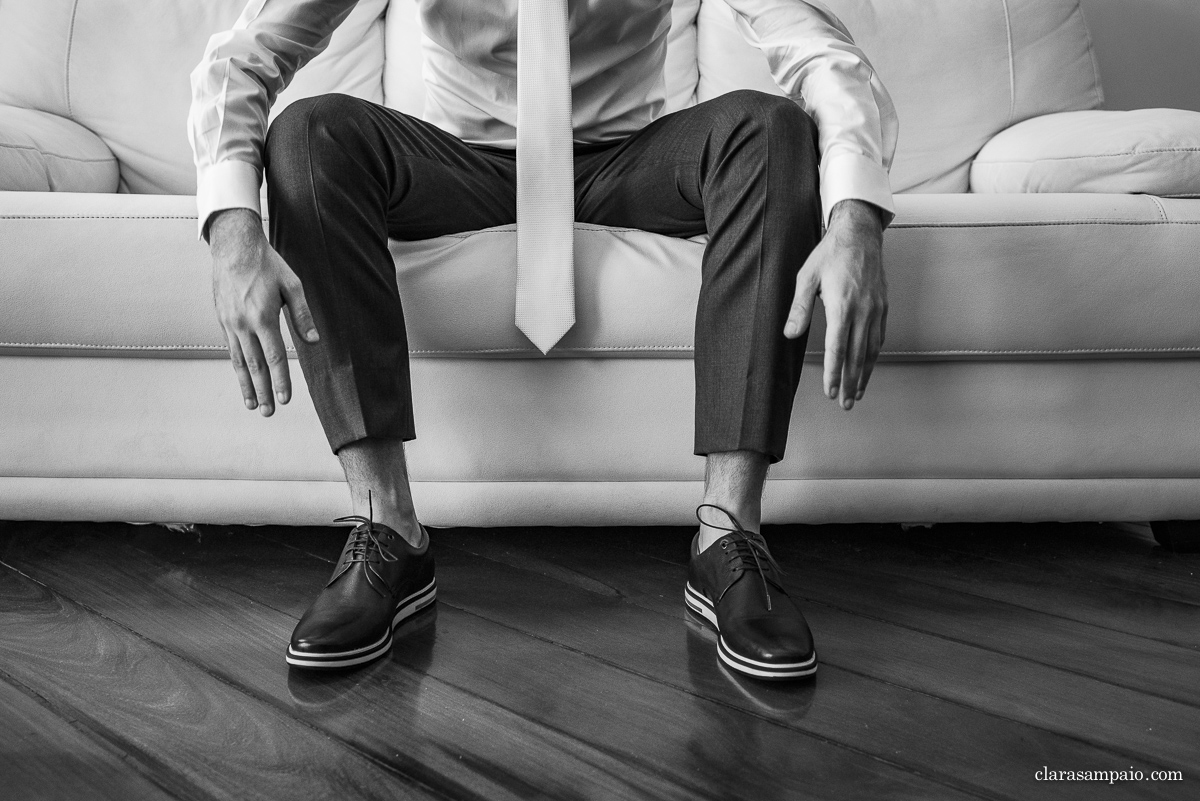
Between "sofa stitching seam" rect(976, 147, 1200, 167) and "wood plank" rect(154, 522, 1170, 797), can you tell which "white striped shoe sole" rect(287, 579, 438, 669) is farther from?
"sofa stitching seam" rect(976, 147, 1200, 167)

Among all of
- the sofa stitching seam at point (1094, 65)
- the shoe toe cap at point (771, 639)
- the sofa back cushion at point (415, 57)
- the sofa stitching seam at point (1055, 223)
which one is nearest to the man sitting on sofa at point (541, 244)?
the shoe toe cap at point (771, 639)

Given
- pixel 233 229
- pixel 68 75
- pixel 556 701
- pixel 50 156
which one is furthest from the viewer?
pixel 68 75

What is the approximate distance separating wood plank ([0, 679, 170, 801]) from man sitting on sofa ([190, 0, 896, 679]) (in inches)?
7.1

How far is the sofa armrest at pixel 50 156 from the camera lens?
1268 mm

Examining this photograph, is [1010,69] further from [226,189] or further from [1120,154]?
[226,189]

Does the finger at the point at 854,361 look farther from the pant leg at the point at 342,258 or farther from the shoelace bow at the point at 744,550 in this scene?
the pant leg at the point at 342,258

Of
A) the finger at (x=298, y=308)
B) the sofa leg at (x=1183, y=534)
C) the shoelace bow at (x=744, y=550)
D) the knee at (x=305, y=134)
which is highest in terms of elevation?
the knee at (x=305, y=134)

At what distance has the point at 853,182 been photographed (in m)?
0.91

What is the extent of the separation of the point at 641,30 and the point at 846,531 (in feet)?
2.48

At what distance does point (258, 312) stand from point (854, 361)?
0.55 metres

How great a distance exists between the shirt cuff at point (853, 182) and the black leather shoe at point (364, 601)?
1.83ft

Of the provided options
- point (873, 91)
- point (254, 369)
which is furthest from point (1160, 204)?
point (254, 369)

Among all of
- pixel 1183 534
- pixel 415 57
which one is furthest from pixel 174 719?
pixel 415 57

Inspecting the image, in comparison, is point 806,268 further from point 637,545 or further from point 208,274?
point 208,274
